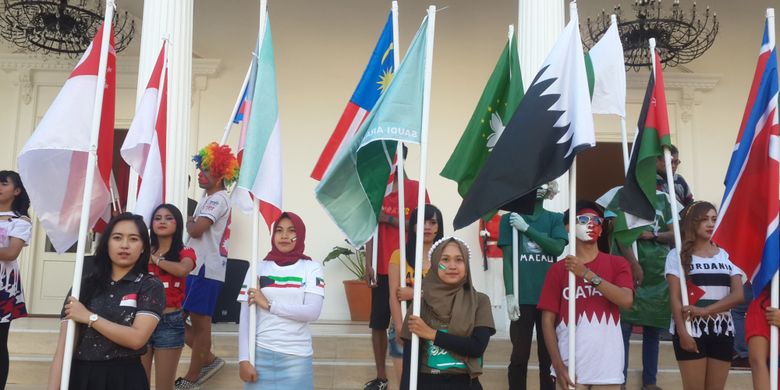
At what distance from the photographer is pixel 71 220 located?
420 cm

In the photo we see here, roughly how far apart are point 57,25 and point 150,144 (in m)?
4.95

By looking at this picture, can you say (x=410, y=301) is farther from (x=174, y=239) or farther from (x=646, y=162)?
(x=646, y=162)

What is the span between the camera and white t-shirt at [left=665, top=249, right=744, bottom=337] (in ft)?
14.9

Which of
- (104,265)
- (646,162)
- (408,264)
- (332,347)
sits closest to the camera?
(104,265)

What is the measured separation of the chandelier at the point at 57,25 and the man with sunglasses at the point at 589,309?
688 cm

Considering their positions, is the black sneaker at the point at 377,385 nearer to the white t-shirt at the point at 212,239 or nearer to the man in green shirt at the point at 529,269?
the man in green shirt at the point at 529,269

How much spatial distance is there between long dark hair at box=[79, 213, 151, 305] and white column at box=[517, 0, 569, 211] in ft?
13.5

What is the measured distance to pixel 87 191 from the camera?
149 inches

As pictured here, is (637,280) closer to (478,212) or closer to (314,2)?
(478,212)

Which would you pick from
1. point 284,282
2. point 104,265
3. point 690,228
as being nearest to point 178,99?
point 284,282

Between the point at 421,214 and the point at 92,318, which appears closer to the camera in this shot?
the point at 92,318

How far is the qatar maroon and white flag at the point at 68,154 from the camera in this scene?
4.03m

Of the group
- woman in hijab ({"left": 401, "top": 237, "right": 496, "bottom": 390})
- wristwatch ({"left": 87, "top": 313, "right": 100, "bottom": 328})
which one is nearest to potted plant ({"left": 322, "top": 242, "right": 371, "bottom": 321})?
woman in hijab ({"left": 401, "top": 237, "right": 496, "bottom": 390})

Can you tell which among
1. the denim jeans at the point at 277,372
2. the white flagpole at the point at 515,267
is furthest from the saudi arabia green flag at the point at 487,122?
the denim jeans at the point at 277,372
